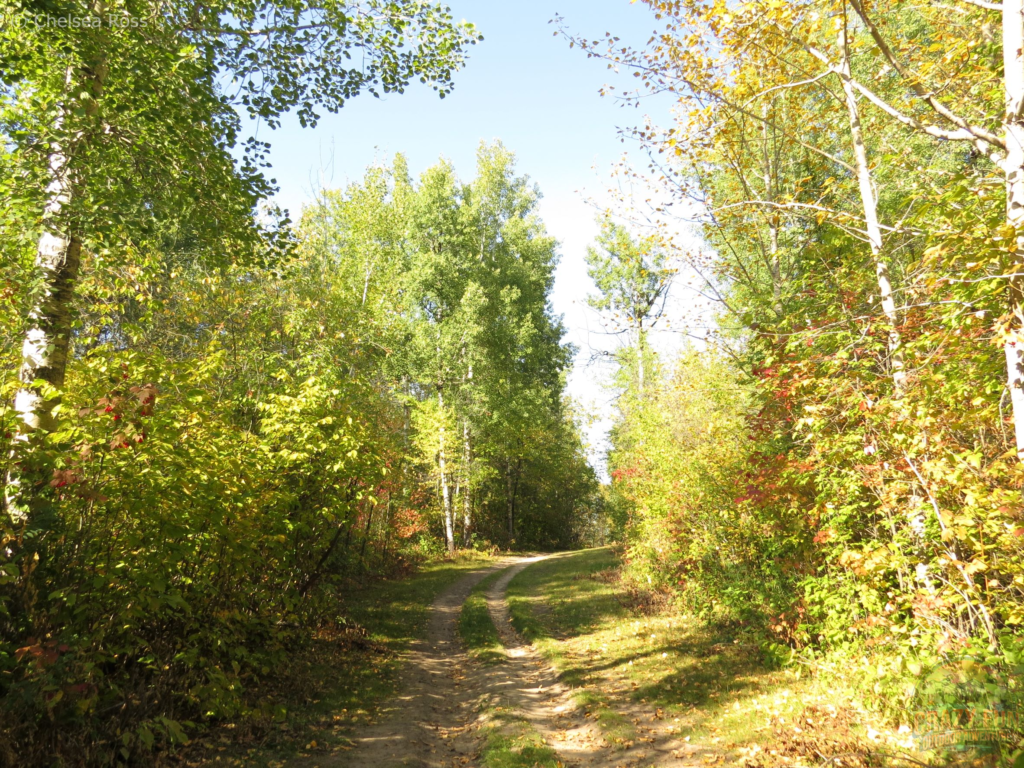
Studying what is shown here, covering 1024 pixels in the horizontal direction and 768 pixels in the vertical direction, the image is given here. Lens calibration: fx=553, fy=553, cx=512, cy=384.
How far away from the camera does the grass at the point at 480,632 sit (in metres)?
10.7

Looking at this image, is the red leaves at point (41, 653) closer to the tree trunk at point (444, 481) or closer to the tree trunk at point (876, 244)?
the tree trunk at point (876, 244)

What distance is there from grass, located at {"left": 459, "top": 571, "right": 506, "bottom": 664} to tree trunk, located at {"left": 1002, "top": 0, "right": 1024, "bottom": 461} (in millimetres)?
8820

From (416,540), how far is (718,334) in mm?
18772

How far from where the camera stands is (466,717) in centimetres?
771

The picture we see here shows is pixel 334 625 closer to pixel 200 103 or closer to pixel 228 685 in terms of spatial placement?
pixel 228 685

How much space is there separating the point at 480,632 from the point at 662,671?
187 inches

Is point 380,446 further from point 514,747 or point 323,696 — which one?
point 514,747

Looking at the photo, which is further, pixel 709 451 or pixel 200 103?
pixel 709 451

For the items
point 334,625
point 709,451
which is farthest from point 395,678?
point 709,451

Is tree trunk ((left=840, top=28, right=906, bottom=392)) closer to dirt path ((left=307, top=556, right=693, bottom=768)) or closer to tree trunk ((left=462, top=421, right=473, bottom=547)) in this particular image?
dirt path ((left=307, top=556, right=693, bottom=768))

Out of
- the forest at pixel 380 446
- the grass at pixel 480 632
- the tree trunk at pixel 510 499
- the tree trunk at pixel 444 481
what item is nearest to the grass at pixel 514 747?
the forest at pixel 380 446

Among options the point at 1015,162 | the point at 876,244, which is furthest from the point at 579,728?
the point at 1015,162

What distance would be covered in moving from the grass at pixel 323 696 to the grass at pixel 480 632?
1.03m

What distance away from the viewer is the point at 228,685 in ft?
19.9
